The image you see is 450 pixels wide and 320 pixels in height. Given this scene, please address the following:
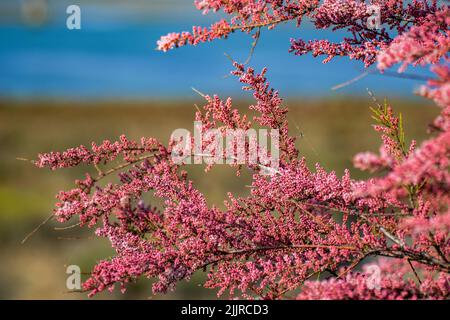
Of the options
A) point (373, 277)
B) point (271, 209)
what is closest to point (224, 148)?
point (271, 209)

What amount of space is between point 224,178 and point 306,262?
10.3 m

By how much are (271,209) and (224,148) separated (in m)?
0.26

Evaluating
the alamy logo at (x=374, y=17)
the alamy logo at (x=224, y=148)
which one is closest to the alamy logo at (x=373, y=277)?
the alamy logo at (x=224, y=148)

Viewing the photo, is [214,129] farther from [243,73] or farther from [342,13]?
[342,13]

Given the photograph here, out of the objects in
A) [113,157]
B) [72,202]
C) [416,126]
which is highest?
[416,126]

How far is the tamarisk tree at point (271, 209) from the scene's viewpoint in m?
1.66

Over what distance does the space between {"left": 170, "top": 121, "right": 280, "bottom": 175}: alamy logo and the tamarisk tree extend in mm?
23

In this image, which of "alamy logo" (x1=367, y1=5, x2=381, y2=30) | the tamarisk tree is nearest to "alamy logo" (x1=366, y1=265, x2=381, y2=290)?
the tamarisk tree

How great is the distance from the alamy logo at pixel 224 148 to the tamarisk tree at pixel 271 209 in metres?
0.02

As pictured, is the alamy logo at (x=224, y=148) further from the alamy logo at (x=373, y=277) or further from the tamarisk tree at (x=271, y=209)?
the alamy logo at (x=373, y=277)

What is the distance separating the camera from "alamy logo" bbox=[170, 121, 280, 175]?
180 cm

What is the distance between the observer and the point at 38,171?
13.3 m

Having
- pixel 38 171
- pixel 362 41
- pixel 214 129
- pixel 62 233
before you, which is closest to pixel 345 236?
pixel 214 129

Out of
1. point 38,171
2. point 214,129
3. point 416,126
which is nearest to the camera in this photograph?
point 214,129
